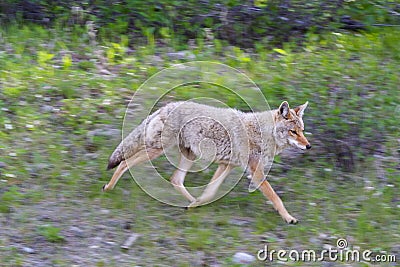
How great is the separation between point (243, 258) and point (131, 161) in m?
1.59

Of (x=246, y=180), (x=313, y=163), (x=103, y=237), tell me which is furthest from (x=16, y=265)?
(x=313, y=163)

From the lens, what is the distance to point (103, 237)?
647 centimetres

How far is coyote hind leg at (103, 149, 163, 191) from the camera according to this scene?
282 inches

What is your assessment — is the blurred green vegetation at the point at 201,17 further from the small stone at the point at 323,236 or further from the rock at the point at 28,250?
the rock at the point at 28,250

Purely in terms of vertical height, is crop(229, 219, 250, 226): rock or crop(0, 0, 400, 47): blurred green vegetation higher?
crop(0, 0, 400, 47): blurred green vegetation

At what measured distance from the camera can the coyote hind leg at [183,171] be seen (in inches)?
287

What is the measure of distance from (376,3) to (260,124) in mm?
4414

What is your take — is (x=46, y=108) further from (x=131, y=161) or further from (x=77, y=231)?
(x=77, y=231)

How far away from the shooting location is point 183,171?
736 centimetres

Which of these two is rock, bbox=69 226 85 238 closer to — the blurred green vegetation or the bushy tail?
the bushy tail

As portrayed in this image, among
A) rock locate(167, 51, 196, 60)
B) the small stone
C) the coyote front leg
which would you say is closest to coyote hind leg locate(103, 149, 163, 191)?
the coyote front leg

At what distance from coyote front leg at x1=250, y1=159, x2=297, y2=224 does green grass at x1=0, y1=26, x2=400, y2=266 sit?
9cm

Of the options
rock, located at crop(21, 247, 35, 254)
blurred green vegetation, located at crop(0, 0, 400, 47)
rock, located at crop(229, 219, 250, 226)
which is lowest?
rock, located at crop(229, 219, 250, 226)

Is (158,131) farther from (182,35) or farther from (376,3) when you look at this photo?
(376,3)
